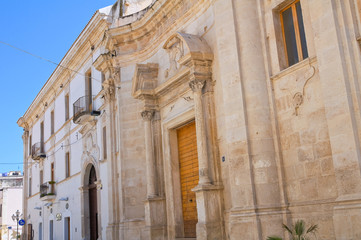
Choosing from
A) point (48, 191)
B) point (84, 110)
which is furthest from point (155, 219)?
point (48, 191)

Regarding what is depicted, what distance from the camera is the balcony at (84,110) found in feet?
57.2

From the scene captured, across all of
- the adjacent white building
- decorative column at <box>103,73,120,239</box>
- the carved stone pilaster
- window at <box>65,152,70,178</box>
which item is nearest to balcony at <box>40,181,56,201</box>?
window at <box>65,152,70,178</box>

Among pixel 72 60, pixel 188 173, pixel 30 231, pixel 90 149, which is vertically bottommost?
pixel 30 231

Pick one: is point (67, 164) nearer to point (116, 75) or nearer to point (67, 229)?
point (67, 229)

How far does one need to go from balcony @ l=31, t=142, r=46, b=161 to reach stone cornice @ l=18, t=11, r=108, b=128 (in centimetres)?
201

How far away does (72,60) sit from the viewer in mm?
20484

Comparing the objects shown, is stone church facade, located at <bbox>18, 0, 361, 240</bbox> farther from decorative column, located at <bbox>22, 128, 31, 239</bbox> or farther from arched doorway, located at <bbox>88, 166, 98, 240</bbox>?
decorative column, located at <bbox>22, 128, 31, 239</bbox>

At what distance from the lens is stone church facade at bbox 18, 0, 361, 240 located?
289 inches

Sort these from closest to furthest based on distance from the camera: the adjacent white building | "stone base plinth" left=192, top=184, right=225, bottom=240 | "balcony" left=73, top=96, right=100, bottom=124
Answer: "stone base plinth" left=192, top=184, right=225, bottom=240, "balcony" left=73, top=96, right=100, bottom=124, the adjacent white building

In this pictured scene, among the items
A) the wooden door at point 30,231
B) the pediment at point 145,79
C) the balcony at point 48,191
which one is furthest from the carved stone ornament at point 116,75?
the wooden door at point 30,231

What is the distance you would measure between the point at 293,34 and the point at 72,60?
1357 cm

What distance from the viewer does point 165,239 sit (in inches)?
498

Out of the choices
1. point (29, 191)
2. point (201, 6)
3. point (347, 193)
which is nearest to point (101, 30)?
point (201, 6)

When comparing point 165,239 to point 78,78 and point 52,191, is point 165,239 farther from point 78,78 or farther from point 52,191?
point 52,191
